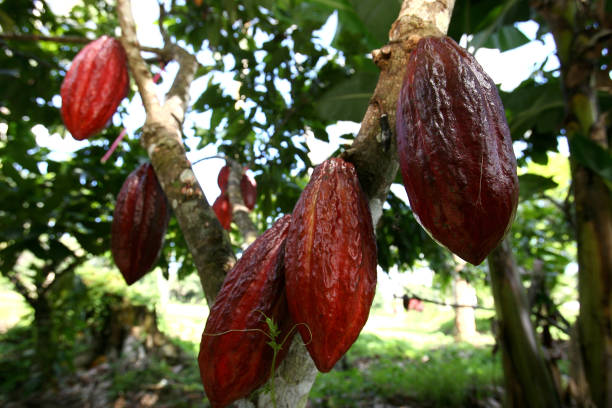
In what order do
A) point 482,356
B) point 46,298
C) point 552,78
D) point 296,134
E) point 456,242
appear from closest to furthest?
point 456,242 → point 296,134 → point 552,78 → point 46,298 → point 482,356

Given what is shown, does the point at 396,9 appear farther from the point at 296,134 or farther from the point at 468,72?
the point at 468,72

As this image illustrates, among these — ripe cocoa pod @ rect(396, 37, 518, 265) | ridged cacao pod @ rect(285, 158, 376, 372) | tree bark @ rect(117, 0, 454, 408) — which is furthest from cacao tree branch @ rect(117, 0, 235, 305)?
ripe cocoa pod @ rect(396, 37, 518, 265)

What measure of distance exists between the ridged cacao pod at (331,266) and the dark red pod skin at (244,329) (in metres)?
0.07

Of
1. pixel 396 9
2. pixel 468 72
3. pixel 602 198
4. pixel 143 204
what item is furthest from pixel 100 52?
pixel 602 198

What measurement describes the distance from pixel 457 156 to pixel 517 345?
55.9 inches

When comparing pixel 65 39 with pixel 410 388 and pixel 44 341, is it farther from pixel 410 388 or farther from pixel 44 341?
pixel 410 388

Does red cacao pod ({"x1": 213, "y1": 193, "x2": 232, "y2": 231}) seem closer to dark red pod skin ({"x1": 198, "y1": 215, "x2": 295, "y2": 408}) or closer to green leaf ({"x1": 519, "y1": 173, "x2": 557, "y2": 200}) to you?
dark red pod skin ({"x1": 198, "y1": 215, "x2": 295, "y2": 408})

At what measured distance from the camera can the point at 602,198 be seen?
150cm

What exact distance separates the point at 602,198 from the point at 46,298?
3.62 m

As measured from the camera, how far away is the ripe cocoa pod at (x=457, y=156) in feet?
1.67

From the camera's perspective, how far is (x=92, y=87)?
1.41m

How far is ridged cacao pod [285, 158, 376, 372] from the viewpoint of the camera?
1.90 feet

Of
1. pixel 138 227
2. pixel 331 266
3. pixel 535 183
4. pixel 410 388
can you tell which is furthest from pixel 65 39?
pixel 410 388

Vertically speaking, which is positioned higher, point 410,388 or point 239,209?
point 239,209
